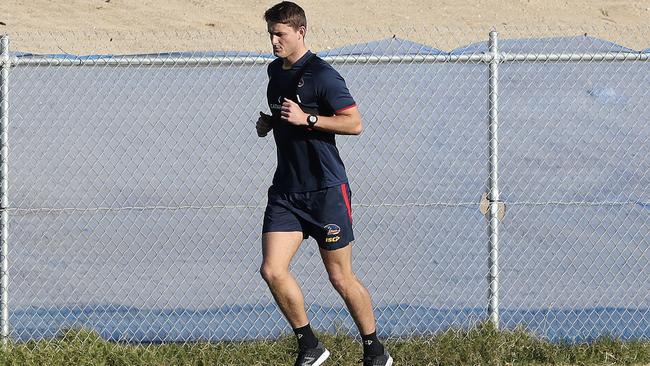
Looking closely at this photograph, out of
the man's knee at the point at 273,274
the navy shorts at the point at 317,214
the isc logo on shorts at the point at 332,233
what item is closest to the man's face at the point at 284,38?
the navy shorts at the point at 317,214

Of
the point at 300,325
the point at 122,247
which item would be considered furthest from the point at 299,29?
the point at 122,247

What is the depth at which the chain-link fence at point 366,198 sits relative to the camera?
690 cm

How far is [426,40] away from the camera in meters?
17.4

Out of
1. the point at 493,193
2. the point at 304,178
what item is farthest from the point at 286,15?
the point at 493,193

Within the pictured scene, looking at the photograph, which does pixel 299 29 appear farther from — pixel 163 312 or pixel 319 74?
pixel 163 312

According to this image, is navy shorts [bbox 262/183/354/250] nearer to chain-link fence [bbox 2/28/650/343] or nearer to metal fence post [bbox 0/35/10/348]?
chain-link fence [bbox 2/28/650/343]

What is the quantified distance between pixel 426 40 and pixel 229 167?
24.2 feet

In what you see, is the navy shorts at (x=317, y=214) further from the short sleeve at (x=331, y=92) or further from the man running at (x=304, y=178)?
the short sleeve at (x=331, y=92)

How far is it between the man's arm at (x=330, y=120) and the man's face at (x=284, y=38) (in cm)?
25

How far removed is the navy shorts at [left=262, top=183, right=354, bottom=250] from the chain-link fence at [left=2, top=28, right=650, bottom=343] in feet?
2.91

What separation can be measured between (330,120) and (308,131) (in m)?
0.16

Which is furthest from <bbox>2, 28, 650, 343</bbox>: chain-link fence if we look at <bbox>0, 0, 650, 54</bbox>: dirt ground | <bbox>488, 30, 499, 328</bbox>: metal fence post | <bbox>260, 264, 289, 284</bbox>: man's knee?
<bbox>0, 0, 650, 54</bbox>: dirt ground

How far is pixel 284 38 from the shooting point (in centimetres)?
537

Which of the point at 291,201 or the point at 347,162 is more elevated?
the point at 291,201
